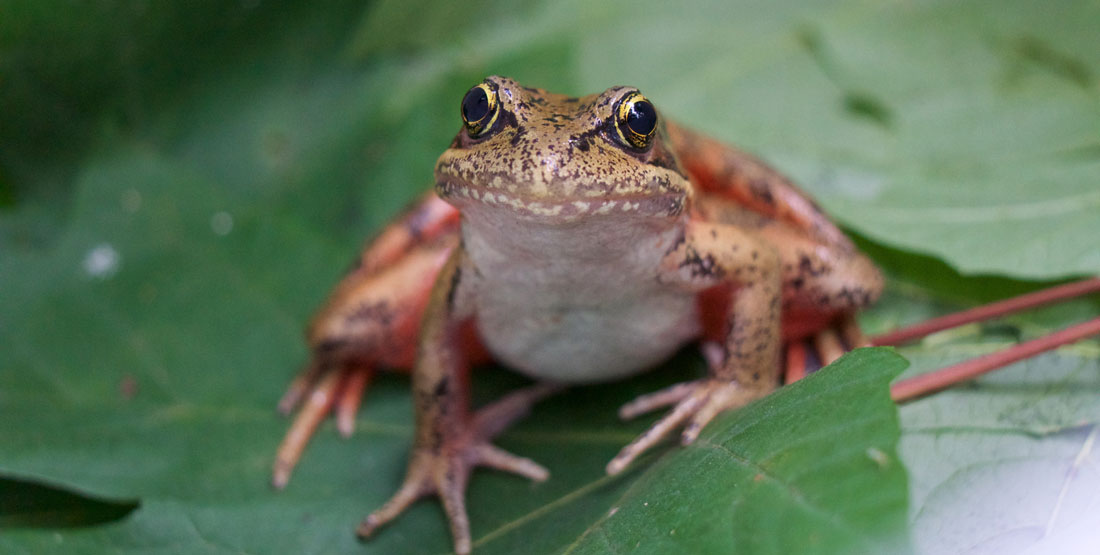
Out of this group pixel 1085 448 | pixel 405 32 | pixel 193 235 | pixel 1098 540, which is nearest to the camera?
pixel 1098 540

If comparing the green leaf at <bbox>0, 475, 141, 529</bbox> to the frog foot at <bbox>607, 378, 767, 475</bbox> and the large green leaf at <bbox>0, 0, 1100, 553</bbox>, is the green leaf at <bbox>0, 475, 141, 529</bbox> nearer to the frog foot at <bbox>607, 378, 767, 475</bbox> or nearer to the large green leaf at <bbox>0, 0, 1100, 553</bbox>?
the large green leaf at <bbox>0, 0, 1100, 553</bbox>

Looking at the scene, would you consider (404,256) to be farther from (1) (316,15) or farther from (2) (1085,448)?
(2) (1085,448)

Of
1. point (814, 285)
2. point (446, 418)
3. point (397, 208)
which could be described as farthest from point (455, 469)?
point (397, 208)

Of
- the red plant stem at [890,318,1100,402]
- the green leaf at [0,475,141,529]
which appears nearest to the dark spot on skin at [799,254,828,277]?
the red plant stem at [890,318,1100,402]

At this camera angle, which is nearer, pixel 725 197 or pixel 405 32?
pixel 725 197

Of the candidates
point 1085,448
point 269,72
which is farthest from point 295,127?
point 1085,448
